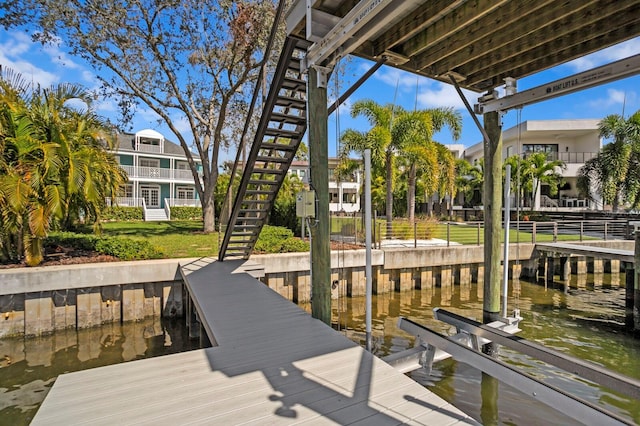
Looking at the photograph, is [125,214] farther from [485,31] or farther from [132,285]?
[485,31]

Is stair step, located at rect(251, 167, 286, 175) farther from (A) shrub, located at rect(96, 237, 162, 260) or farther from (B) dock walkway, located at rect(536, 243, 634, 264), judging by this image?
(B) dock walkway, located at rect(536, 243, 634, 264)

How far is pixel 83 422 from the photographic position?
247 cm

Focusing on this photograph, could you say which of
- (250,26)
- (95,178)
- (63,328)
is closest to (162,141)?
(250,26)

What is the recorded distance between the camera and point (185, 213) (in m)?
28.8

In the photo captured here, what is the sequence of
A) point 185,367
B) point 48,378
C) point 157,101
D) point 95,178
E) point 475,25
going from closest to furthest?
1. point 185,367
2. point 475,25
3. point 48,378
4. point 95,178
5. point 157,101

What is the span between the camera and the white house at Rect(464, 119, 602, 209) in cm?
2867

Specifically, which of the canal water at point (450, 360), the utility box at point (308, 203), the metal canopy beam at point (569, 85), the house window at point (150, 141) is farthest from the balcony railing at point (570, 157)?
the house window at point (150, 141)

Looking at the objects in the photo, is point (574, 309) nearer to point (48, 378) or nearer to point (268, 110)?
point (268, 110)

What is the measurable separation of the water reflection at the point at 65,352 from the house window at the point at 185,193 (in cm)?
2794

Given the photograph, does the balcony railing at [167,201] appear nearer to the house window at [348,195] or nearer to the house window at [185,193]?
the house window at [185,193]

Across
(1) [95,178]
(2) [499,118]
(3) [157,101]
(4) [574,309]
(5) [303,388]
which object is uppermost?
(3) [157,101]

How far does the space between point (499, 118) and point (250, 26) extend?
11.5m

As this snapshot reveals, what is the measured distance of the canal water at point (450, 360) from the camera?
4.46m

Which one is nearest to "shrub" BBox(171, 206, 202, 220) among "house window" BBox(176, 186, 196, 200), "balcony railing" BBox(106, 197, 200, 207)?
"balcony railing" BBox(106, 197, 200, 207)
